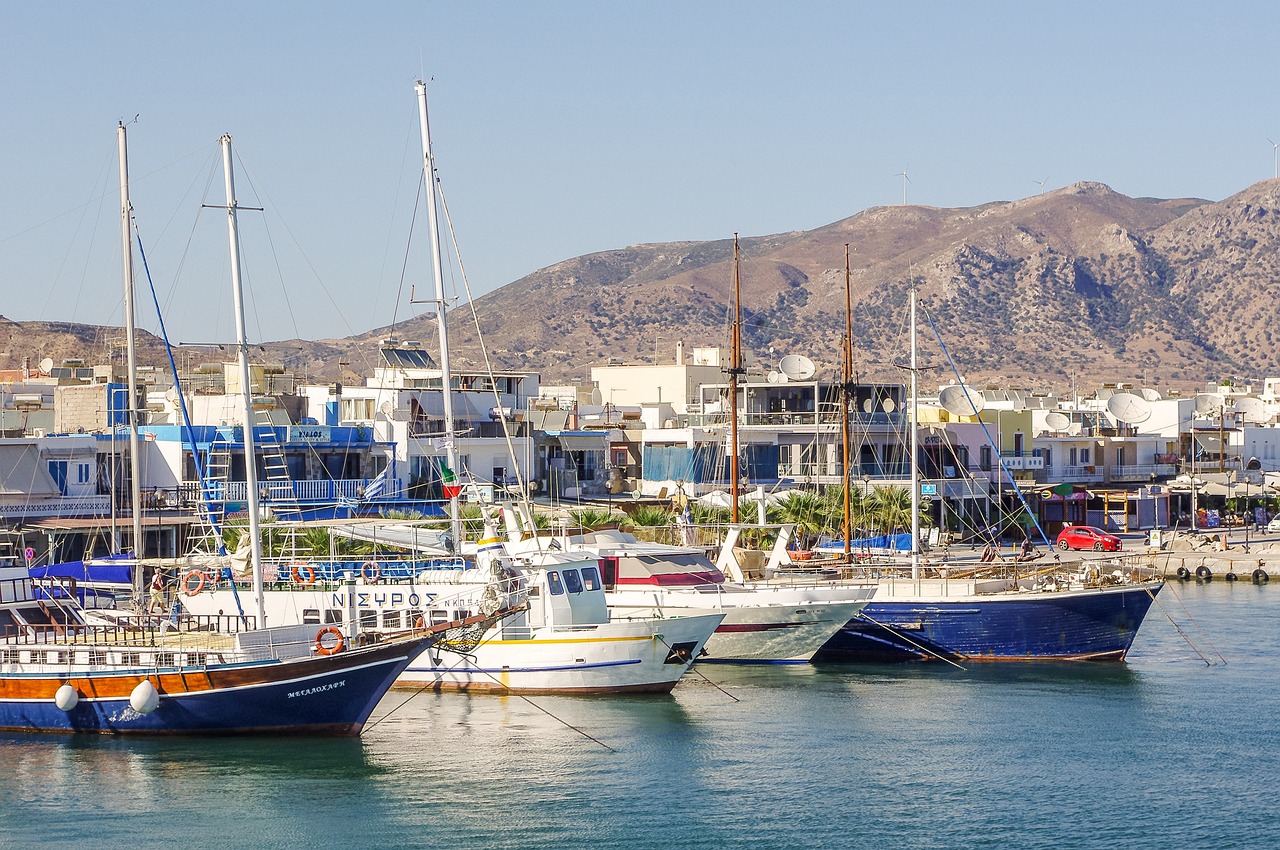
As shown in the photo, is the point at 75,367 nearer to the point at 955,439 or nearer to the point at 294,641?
the point at 955,439

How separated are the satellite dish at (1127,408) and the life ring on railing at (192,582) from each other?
64.9 m

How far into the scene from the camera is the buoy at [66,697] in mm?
34250

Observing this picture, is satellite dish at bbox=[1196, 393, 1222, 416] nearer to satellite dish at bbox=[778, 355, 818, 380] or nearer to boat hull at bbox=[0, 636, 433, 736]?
satellite dish at bbox=[778, 355, 818, 380]

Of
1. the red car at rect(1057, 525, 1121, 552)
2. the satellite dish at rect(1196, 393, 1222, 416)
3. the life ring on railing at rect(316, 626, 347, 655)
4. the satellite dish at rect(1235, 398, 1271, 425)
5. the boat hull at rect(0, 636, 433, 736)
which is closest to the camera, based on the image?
the boat hull at rect(0, 636, 433, 736)

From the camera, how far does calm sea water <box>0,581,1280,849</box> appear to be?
2903cm

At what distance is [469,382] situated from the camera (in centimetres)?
7550

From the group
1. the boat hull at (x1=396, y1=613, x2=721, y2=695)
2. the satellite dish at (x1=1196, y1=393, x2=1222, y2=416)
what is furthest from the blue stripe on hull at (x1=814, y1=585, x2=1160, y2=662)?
the satellite dish at (x1=1196, y1=393, x2=1222, y2=416)

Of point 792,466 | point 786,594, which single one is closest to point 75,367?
point 792,466

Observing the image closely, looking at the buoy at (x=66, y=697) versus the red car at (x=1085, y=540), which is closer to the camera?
the buoy at (x=66, y=697)

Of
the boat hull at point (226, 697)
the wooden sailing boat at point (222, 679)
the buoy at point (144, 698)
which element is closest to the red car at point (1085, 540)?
the wooden sailing boat at point (222, 679)

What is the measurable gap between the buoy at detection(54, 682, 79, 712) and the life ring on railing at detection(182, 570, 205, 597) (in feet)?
23.3

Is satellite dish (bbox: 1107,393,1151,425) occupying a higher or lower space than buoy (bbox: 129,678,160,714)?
higher

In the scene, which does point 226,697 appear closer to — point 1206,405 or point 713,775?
point 713,775

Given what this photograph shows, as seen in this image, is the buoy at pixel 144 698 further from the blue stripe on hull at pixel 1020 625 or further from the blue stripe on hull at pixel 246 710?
the blue stripe on hull at pixel 1020 625
